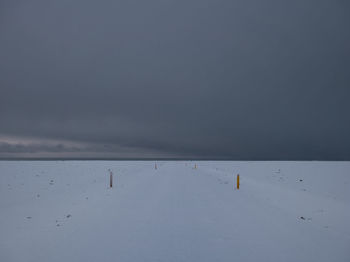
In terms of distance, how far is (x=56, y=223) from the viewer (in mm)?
6969

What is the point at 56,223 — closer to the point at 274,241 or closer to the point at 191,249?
the point at 191,249

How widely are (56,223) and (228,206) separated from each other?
21.7 ft

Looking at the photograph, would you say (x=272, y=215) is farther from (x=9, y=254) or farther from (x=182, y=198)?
(x=9, y=254)

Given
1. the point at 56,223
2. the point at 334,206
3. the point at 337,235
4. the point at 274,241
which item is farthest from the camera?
the point at 334,206

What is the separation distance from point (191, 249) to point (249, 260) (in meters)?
1.27

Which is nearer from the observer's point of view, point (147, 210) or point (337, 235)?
point (337, 235)

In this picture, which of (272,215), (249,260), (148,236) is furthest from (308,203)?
(148,236)

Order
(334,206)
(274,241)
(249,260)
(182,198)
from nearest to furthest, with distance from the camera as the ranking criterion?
(249,260), (274,241), (334,206), (182,198)

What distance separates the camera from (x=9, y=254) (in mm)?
4844

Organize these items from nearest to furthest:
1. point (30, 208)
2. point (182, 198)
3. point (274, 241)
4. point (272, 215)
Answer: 1. point (274, 241)
2. point (272, 215)
3. point (30, 208)
4. point (182, 198)

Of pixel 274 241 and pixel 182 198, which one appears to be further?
pixel 182 198

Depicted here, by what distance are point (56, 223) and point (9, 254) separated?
7.02 ft

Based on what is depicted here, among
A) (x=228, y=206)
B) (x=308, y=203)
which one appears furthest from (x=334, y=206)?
(x=228, y=206)

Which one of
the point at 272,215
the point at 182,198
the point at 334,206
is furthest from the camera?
the point at 182,198
